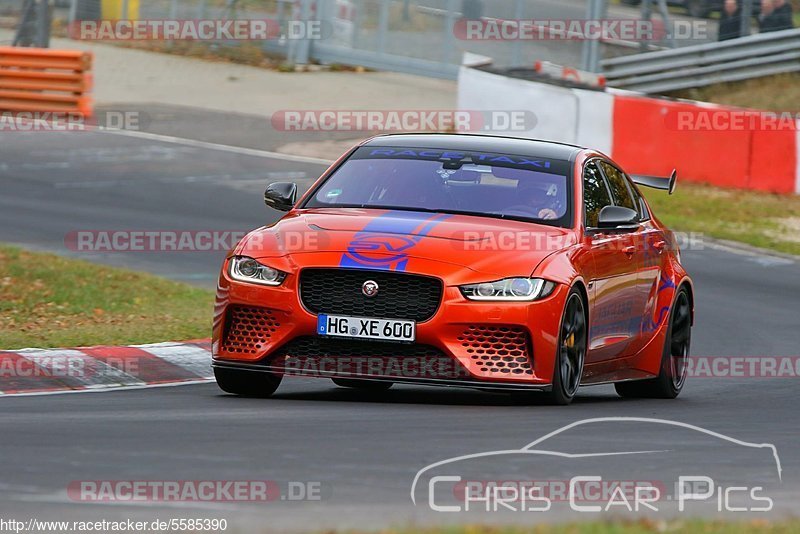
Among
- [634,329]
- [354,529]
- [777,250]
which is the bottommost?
[777,250]

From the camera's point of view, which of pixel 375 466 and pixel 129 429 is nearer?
pixel 375 466

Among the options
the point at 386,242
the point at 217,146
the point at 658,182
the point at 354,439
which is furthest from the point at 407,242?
the point at 217,146

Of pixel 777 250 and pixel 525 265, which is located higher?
pixel 525 265

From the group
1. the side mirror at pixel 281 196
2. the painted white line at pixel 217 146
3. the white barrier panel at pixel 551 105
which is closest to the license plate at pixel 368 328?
the side mirror at pixel 281 196

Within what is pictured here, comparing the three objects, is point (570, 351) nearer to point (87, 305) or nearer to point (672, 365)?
point (672, 365)

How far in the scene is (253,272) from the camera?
8906mm

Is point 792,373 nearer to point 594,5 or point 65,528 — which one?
point 65,528

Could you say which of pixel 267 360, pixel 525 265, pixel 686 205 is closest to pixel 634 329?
pixel 525 265

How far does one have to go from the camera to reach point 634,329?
1030 cm

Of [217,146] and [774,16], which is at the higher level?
[774,16]

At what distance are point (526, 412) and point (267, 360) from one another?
1400mm

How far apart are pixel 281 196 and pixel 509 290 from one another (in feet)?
6.10

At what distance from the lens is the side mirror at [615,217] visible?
9633mm

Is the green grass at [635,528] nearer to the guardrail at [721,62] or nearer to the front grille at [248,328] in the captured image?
the front grille at [248,328]
